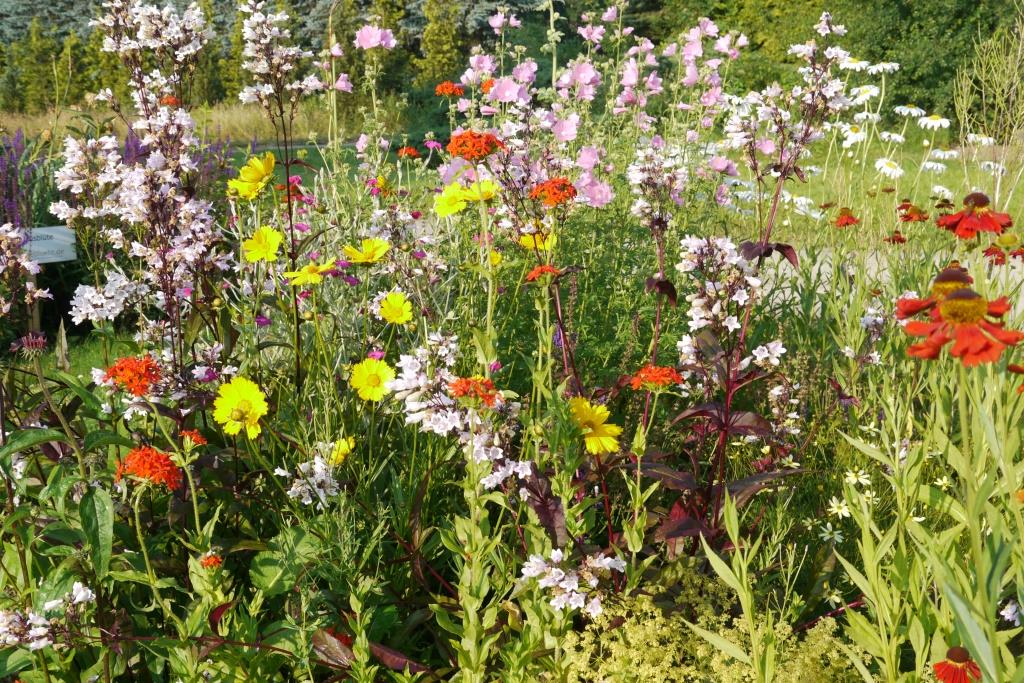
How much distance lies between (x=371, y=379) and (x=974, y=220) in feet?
4.19

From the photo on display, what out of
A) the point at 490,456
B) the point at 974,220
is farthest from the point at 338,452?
the point at 974,220

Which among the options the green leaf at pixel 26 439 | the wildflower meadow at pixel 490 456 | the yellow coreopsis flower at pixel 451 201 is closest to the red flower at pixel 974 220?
the wildflower meadow at pixel 490 456

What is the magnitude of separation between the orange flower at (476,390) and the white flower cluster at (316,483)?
14.5 inches

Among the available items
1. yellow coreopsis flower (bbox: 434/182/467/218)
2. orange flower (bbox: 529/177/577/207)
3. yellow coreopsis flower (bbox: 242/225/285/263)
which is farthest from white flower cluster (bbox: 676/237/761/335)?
yellow coreopsis flower (bbox: 242/225/285/263)

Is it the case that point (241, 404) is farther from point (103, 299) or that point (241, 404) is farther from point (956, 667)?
point (956, 667)

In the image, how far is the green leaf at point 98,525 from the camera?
1488 mm

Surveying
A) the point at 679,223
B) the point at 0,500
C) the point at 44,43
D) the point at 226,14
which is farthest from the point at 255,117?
the point at 0,500

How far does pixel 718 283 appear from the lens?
2.13m

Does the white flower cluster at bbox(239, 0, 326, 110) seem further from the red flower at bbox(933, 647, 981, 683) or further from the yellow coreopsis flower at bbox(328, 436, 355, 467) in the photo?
the red flower at bbox(933, 647, 981, 683)

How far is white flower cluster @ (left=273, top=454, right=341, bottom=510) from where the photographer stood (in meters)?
1.81

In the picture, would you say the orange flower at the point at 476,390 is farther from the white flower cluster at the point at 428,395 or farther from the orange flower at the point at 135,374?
the orange flower at the point at 135,374

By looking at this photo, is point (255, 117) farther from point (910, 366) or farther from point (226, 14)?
point (910, 366)

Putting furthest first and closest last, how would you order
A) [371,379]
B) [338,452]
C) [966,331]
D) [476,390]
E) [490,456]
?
[371,379], [338,452], [490,456], [476,390], [966,331]

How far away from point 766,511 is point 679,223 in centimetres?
158
